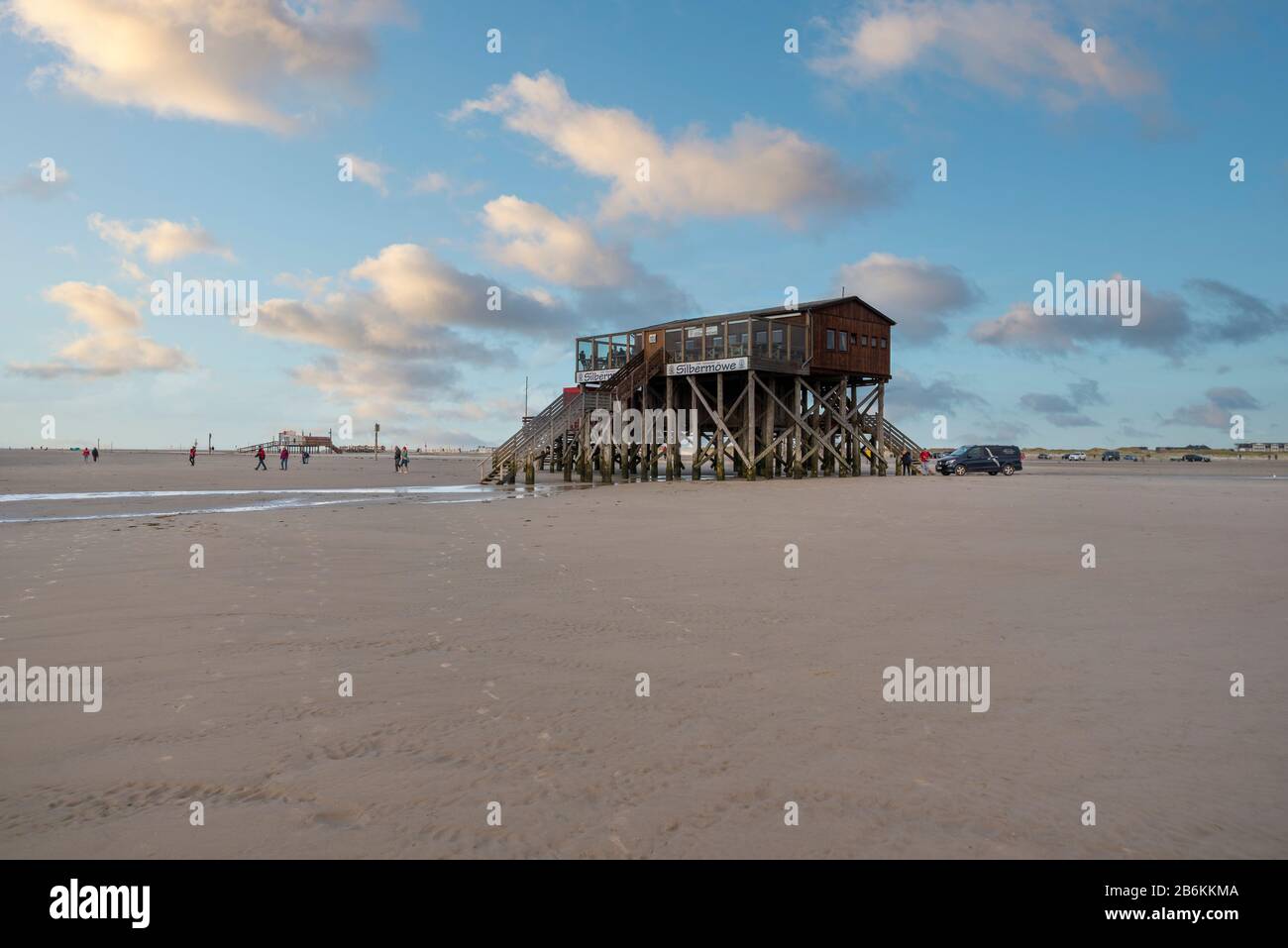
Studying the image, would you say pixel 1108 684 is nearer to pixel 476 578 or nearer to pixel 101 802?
pixel 101 802

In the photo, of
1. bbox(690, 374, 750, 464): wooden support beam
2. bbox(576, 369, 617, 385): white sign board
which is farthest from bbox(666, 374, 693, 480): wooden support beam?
bbox(576, 369, 617, 385): white sign board

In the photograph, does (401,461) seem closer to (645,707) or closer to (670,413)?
(670,413)

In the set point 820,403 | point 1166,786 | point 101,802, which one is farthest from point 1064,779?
point 820,403

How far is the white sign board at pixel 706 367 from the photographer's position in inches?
1337

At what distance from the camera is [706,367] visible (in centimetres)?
3494

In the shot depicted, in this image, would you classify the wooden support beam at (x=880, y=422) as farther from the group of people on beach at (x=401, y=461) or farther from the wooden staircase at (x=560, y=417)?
the group of people on beach at (x=401, y=461)

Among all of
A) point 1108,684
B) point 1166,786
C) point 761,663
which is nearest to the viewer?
point 1166,786

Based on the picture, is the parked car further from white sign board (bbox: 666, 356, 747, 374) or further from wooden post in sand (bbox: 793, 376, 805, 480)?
white sign board (bbox: 666, 356, 747, 374)

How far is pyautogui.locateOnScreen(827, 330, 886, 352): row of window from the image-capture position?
3762 cm

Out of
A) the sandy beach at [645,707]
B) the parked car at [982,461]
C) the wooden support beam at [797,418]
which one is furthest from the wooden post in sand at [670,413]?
the sandy beach at [645,707]

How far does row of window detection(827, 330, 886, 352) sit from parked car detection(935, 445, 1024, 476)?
8.23 meters

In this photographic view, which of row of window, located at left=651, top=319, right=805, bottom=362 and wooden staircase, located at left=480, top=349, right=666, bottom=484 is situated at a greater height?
row of window, located at left=651, top=319, right=805, bottom=362
